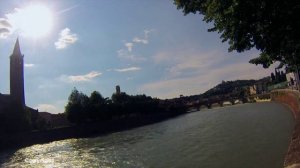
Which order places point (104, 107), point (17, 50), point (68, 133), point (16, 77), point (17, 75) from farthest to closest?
point (17, 50) < point (17, 75) < point (16, 77) < point (104, 107) < point (68, 133)

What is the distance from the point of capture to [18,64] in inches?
4592

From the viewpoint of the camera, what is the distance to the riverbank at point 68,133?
261 feet

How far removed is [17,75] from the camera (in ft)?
379

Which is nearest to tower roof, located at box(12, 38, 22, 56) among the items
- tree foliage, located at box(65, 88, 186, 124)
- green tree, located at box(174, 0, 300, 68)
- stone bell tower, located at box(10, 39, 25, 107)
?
stone bell tower, located at box(10, 39, 25, 107)

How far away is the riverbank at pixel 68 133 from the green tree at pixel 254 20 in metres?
69.2

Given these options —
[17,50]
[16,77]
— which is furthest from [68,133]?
[17,50]

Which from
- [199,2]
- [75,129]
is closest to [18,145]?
[75,129]

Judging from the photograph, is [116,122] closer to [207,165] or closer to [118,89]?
[118,89]

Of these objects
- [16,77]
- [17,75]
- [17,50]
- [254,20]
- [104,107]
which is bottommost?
[254,20]

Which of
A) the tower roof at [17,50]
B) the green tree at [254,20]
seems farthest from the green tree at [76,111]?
the green tree at [254,20]

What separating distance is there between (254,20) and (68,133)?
83475 mm

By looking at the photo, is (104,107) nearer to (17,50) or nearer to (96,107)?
(96,107)

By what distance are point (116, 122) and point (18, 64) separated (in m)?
34.2

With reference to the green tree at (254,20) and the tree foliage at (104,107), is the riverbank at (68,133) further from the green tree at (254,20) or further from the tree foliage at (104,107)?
the green tree at (254,20)
